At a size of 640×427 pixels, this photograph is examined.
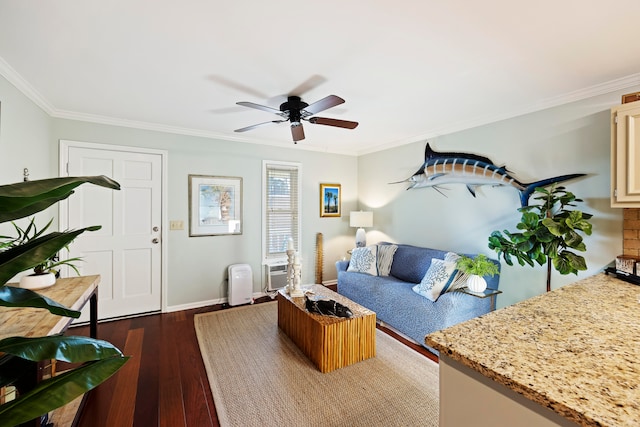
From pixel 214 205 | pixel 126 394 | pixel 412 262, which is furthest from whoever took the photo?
pixel 214 205

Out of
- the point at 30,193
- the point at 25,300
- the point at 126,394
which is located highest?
the point at 30,193

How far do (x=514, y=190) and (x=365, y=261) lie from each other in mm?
1867

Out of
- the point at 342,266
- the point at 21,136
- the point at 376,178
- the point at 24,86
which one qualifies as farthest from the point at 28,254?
the point at 376,178

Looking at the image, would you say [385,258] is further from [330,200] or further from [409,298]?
[330,200]

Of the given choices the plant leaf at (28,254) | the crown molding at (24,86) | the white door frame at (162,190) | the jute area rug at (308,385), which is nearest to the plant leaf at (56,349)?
the plant leaf at (28,254)

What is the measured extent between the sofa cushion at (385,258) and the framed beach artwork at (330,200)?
1197 mm

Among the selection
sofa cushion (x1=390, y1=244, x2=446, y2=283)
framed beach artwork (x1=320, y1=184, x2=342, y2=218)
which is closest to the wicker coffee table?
sofa cushion (x1=390, y1=244, x2=446, y2=283)

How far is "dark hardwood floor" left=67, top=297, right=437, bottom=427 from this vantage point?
1.84m

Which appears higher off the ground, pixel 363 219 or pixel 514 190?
pixel 514 190

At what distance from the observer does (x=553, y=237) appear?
2.21 meters

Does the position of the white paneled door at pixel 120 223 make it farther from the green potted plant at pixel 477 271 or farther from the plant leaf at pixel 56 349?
the green potted plant at pixel 477 271

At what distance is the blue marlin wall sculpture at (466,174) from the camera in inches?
109

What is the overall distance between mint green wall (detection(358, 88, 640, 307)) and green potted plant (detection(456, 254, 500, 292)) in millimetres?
523

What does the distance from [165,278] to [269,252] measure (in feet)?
4.65
